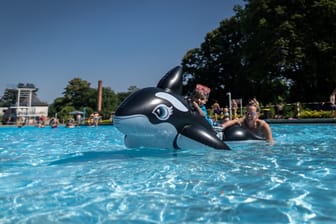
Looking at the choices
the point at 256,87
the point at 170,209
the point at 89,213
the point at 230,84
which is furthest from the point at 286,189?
the point at 230,84

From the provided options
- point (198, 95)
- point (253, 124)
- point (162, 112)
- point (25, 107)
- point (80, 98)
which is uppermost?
point (80, 98)

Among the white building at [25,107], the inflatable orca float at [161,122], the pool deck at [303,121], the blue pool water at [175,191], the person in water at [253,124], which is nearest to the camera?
the blue pool water at [175,191]

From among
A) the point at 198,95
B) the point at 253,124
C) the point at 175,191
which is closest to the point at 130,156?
the point at 198,95

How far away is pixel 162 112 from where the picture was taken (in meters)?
5.04

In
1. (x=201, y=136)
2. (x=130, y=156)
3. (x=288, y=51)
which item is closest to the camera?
(x=201, y=136)

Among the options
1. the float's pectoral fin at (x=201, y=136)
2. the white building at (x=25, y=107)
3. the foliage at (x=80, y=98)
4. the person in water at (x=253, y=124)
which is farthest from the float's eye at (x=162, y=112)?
the foliage at (x=80, y=98)

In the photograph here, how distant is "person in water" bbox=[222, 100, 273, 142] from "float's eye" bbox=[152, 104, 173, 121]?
1976mm

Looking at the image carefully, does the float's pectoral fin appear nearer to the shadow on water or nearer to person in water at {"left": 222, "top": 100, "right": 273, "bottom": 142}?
the shadow on water

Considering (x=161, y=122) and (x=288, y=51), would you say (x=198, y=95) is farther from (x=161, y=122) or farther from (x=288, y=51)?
(x=288, y=51)

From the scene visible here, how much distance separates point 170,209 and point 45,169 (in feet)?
8.90

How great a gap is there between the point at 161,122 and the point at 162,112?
0.18 m

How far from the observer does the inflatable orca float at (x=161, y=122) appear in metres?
4.91

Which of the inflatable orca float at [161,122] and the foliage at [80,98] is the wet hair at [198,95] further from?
the foliage at [80,98]

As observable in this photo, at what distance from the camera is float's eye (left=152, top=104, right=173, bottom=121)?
4.99 m
